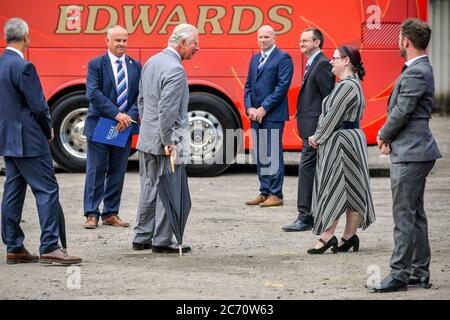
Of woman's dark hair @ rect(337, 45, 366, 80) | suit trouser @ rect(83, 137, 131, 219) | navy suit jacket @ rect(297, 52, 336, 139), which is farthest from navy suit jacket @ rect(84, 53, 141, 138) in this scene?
woman's dark hair @ rect(337, 45, 366, 80)

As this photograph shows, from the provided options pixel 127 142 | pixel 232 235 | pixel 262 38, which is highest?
pixel 262 38

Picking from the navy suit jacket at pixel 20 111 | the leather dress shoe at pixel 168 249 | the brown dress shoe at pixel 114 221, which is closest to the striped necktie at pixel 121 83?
→ the brown dress shoe at pixel 114 221

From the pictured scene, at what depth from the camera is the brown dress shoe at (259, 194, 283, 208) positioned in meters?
12.8

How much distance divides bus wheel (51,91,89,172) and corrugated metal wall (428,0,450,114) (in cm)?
1042

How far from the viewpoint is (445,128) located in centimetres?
2173

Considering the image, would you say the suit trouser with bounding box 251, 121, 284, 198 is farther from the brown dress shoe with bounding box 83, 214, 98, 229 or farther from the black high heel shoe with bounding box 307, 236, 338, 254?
the black high heel shoe with bounding box 307, 236, 338, 254

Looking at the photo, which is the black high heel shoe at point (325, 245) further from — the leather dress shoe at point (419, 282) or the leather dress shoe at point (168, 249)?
the leather dress shoe at point (419, 282)

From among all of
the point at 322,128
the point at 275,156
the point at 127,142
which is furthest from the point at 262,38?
the point at 322,128

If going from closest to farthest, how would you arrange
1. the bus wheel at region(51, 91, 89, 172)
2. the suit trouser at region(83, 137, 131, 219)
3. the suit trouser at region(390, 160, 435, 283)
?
the suit trouser at region(390, 160, 435, 283), the suit trouser at region(83, 137, 131, 219), the bus wheel at region(51, 91, 89, 172)

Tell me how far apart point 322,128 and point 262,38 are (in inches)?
138

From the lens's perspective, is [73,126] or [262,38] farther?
[73,126]

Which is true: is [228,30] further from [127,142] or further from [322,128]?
[322,128]

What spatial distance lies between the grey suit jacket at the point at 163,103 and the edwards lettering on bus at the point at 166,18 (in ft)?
18.2
